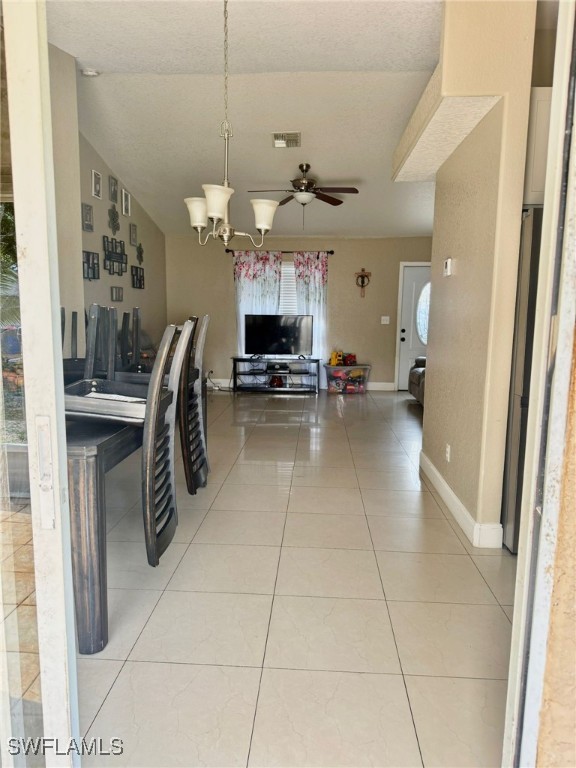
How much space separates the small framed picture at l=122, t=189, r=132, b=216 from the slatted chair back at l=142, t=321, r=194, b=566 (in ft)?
13.6

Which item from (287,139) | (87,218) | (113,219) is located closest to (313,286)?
(287,139)

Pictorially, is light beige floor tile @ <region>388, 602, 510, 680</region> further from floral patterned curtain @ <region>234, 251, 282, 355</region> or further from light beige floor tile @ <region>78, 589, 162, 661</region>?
floral patterned curtain @ <region>234, 251, 282, 355</region>

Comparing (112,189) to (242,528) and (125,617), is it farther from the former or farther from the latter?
(125,617)

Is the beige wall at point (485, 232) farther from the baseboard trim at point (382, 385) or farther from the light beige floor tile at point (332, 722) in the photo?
the baseboard trim at point (382, 385)

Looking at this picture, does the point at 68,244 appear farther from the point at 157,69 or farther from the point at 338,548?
the point at 338,548

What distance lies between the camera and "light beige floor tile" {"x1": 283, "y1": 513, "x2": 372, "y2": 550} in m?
2.60

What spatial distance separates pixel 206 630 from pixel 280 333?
242 inches

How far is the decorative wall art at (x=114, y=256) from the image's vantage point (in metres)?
5.40

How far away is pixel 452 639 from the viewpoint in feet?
6.04

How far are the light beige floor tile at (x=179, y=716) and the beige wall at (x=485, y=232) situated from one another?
1627 millimetres

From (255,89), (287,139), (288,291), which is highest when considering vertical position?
(255,89)

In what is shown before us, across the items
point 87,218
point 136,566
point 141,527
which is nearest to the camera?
point 136,566

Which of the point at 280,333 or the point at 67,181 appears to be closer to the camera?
the point at 67,181

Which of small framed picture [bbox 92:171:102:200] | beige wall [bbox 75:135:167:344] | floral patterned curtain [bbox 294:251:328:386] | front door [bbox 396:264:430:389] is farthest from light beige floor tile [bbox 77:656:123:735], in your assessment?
front door [bbox 396:264:430:389]
